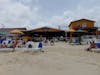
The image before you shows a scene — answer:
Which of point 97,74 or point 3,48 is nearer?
point 97,74

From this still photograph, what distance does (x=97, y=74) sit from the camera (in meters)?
7.57

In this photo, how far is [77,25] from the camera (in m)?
48.4

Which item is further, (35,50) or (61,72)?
(35,50)

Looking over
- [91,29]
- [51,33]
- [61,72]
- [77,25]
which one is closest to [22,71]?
[61,72]

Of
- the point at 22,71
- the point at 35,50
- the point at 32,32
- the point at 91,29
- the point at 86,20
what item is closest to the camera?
the point at 22,71

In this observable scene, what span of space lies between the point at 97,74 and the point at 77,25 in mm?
41290

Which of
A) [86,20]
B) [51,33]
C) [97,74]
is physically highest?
[86,20]

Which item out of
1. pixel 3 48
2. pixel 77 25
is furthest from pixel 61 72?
pixel 77 25

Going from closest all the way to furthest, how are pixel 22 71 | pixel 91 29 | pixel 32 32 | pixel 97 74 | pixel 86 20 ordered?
pixel 97 74 < pixel 22 71 < pixel 32 32 < pixel 91 29 < pixel 86 20

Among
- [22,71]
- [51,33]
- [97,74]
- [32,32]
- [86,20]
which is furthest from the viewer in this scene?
[86,20]

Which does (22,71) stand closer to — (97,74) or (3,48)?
(97,74)

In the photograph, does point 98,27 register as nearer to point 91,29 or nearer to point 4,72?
point 91,29

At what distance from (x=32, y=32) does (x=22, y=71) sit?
29163mm

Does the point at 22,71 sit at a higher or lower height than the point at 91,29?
lower
